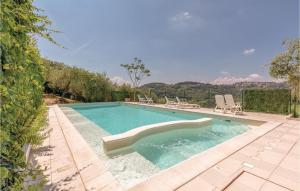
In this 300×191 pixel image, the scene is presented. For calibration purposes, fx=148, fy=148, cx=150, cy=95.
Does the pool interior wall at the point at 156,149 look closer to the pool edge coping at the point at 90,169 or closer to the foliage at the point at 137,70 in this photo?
the pool edge coping at the point at 90,169

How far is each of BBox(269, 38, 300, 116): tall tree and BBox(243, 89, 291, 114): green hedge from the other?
0.50 m

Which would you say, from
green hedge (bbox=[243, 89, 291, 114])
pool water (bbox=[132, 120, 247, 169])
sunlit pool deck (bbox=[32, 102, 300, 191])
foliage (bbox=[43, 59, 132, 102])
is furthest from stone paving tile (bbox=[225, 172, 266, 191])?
foliage (bbox=[43, 59, 132, 102])

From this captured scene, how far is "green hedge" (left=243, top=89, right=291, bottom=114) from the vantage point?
28.3 ft

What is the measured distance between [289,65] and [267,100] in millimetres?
2352

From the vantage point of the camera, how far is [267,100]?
9.39 meters

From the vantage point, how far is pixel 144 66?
2797 centimetres

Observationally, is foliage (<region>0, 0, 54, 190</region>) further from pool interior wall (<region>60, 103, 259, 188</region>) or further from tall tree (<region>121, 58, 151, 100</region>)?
tall tree (<region>121, 58, 151, 100</region>)

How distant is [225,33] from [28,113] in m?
15.2

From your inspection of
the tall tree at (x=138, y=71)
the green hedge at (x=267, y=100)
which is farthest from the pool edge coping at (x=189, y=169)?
the tall tree at (x=138, y=71)

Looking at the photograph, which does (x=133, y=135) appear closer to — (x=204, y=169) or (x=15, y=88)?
(x=204, y=169)

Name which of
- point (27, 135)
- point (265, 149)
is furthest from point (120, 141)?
point (265, 149)

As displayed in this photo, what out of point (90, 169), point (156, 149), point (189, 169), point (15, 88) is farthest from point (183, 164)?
point (15, 88)

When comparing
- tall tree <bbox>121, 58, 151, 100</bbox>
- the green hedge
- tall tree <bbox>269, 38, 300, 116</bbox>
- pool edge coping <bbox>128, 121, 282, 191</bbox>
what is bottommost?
pool edge coping <bbox>128, 121, 282, 191</bbox>

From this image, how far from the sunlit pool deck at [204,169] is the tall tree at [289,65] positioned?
665 cm
